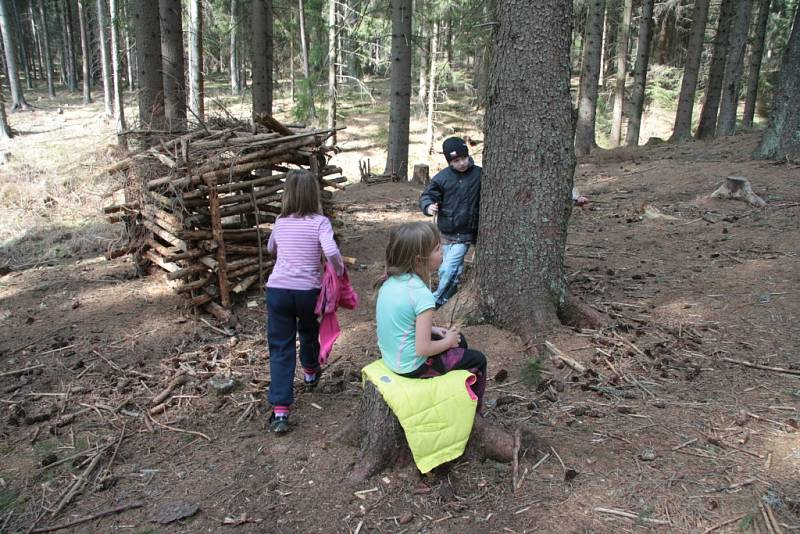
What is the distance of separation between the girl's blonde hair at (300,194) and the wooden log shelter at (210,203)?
2365mm

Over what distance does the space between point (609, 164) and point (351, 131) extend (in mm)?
15904

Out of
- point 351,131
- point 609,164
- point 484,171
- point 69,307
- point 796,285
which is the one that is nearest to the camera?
point 484,171

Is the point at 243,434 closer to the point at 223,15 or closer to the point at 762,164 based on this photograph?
the point at 762,164

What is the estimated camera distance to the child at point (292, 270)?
385 centimetres

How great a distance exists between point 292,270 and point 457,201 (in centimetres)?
206

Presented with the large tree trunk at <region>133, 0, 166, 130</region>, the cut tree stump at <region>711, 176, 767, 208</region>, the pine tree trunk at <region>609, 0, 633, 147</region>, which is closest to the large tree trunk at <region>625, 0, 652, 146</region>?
the pine tree trunk at <region>609, 0, 633, 147</region>

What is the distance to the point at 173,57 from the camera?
31.9 ft

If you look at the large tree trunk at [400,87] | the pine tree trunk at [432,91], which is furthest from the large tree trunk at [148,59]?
the pine tree trunk at [432,91]

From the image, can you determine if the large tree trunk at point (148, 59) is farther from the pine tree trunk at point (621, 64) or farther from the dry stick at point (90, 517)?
the pine tree trunk at point (621, 64)

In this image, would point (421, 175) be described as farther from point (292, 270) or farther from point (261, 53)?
point (292, 270)

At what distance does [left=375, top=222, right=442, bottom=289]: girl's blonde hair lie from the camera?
284 cm

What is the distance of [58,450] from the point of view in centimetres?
387

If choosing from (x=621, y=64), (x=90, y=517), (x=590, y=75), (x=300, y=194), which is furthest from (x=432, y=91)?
(x=90, y=517)

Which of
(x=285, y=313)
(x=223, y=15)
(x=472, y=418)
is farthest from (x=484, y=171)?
(x=223, y=15)
